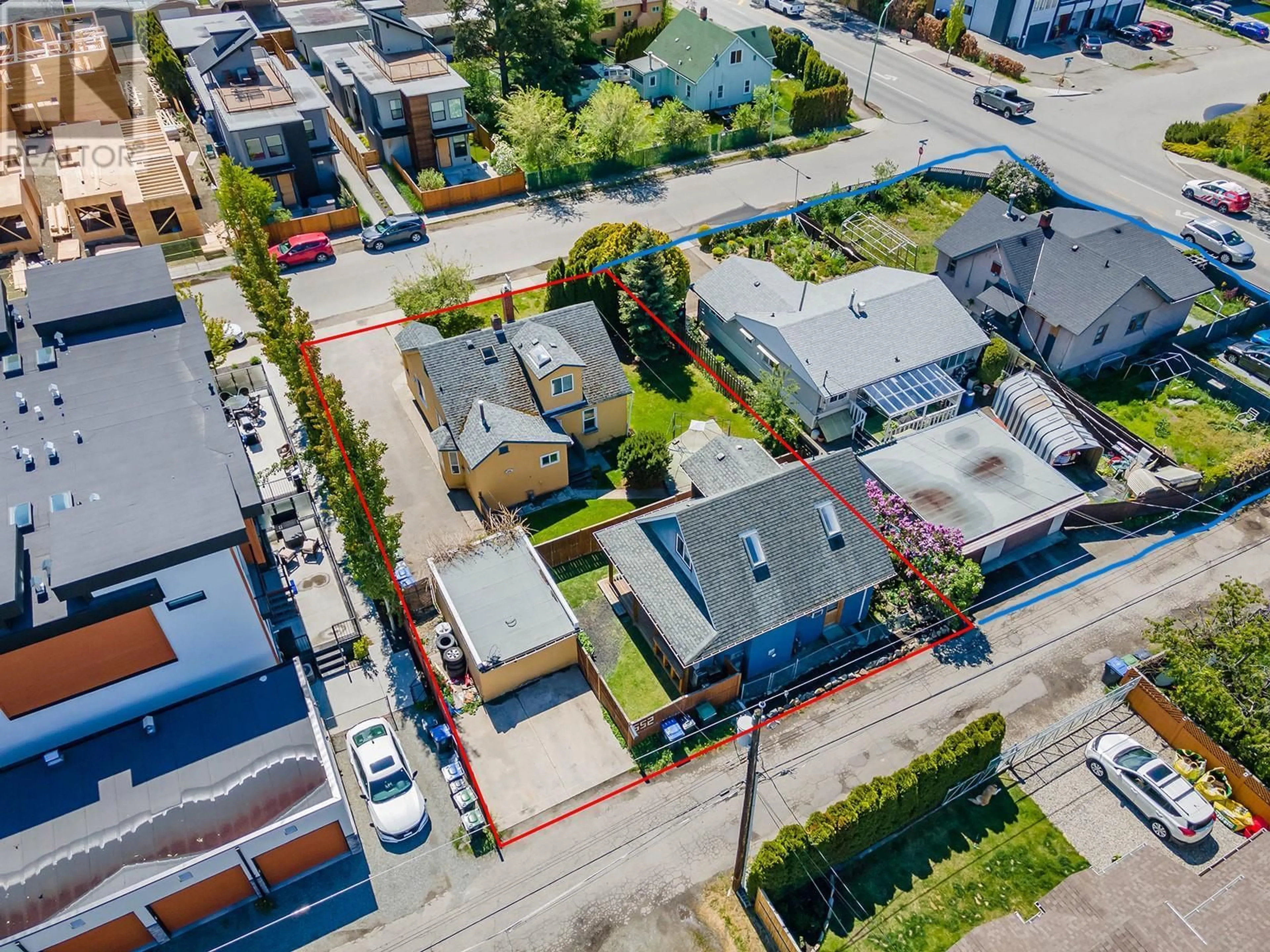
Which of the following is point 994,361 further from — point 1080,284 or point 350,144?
point 350,144

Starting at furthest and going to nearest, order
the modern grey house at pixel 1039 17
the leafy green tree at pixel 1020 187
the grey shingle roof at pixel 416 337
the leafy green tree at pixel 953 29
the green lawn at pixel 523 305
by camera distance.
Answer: the modern grey house at pixel 1039 17
the leafy green tree at pixel 953 29
the leafy green tree at pixel 1020 187
the green lawn at pixel 523 305
the grey shingle roof at pixel 416 337

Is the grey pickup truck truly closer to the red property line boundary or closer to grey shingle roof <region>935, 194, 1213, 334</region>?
grey shingle roof <region>935, 194, 1213, 334</region>

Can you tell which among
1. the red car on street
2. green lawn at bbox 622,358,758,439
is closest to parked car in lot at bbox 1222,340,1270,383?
green lawn at bbox 622,358,758,439

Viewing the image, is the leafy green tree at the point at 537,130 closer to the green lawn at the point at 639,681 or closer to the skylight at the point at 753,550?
the skylight at the point at 753,550

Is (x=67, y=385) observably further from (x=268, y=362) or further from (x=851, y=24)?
(x=851, y=24)

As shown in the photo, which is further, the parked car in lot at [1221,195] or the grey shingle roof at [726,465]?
the parked car in lot at [1221,195]

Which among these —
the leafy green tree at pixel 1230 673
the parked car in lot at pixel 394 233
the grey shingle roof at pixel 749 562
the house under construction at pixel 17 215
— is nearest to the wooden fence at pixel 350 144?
the parked car in lot at pixel 394 233
